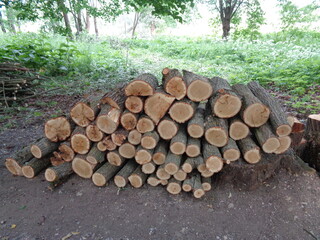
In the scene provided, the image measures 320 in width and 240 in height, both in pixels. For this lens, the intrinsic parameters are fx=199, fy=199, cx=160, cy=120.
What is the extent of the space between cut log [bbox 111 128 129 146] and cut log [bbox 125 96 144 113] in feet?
0.97

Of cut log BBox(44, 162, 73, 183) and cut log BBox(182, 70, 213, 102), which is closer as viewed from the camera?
cut log BBox(182, 70, 213, 102)

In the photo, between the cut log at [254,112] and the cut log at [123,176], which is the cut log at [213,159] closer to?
the cut log at [254,112]

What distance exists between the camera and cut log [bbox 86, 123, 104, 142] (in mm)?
2477

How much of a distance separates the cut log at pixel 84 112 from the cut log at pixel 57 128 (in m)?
0.18

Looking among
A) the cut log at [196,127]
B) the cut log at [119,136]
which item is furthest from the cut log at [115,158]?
the cut log at [196,127]

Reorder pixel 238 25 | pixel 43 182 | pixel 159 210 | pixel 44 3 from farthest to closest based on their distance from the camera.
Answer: pixel 238 25
pixel 44 3
pixel 43 182
pixel 159 210

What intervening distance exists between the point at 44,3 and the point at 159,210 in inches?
272

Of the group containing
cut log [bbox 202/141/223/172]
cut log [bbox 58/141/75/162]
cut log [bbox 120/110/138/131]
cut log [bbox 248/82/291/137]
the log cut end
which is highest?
the log cut end

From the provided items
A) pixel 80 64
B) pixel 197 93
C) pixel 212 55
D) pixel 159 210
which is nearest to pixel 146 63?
pixel 80 64

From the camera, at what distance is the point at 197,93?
2.39 meters

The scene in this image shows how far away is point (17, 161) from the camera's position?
267cm

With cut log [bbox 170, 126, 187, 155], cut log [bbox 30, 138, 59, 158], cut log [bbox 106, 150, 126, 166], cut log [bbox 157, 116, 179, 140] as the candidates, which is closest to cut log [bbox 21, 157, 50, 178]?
cut log [bbox 30, 138, 59, 158]

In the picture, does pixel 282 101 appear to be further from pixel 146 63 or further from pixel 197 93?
pixel 146 63

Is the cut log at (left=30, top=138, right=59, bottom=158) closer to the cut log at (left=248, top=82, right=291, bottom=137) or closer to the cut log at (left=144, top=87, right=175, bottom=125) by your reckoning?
the cut log at (left=144, top=87, right=175, bottom=125)
